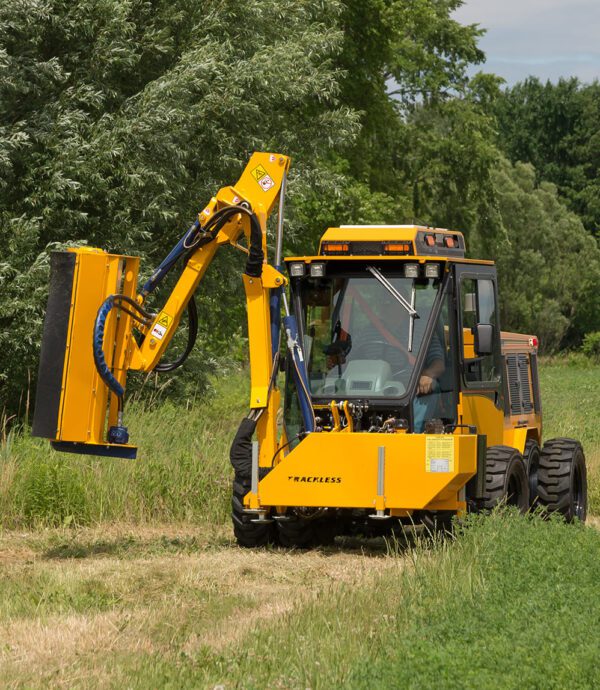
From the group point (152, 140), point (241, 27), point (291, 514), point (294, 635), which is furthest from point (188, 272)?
point (241, 27)

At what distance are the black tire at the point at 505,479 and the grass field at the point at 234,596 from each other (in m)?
0.93

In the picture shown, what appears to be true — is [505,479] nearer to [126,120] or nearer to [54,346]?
[54,346]

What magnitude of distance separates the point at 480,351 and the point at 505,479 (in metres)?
1.12

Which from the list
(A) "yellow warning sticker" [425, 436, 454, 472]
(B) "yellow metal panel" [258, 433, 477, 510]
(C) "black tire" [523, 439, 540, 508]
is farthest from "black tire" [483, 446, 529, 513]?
(A) "yellow warning sticker" [425, 436, 454, 472]

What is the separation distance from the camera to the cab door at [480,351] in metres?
11.9

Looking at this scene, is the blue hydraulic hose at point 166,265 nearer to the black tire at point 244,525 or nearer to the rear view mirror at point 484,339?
the black tire at point 244,525

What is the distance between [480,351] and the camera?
38.2 feet

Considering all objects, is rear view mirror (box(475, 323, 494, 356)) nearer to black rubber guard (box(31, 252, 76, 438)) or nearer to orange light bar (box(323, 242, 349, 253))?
orange light bar (box(323, 242, 349, 253))

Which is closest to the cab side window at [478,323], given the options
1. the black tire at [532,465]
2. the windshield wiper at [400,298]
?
the windshield wiper at [400,298]

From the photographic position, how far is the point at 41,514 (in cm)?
1283

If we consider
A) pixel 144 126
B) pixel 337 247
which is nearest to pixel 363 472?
pixel 337 247

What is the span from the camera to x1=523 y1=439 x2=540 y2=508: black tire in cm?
1314

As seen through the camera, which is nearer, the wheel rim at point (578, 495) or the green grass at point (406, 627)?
the green grass at point (406, 627)

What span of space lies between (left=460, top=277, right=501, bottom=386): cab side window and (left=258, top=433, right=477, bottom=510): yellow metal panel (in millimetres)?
1048
